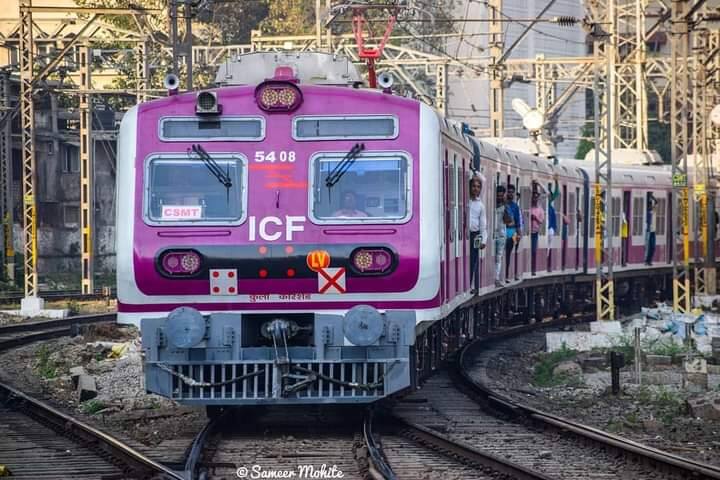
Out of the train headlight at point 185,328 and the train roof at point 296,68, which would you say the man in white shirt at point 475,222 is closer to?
the train roof at point 296,68

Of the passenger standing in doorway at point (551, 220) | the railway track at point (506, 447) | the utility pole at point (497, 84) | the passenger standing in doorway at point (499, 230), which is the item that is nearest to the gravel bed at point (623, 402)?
the railway track at point (506, 447)

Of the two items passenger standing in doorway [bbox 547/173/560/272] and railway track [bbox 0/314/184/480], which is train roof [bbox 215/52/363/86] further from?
passenger standing in doorway [bbox 547/173/560/272]

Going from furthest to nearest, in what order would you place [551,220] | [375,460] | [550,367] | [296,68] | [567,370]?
[551,220]
[550,367]
[567,370]
[296,68]
[375,460]

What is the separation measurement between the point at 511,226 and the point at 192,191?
30.3ft

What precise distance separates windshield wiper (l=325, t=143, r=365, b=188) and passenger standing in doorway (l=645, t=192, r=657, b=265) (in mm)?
19413

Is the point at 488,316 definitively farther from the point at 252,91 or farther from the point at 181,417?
the point at 252,91

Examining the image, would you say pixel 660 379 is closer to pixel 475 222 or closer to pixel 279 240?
pixel 475 222

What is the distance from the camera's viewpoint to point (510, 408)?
13.2m

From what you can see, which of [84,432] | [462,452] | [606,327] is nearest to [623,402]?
[462,452]

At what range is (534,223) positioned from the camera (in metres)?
22.4

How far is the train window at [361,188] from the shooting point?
11180 mm

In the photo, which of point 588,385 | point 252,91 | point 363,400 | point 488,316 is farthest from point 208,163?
point 488,316

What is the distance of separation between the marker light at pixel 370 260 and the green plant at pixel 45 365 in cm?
703

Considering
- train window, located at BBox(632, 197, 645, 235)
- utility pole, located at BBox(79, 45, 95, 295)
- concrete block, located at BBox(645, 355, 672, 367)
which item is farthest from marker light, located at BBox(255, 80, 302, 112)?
utility pole, located at BBox(79, 45, 95, 295)
